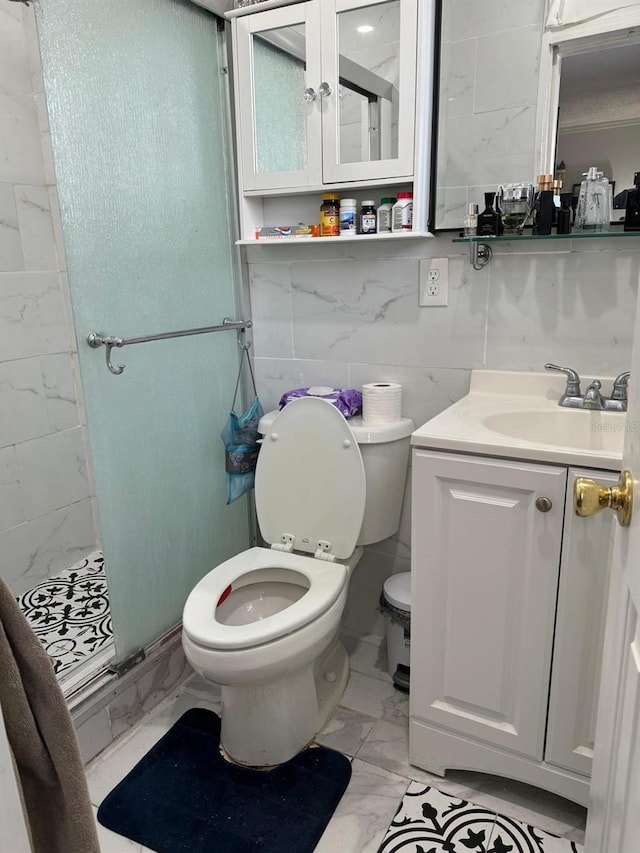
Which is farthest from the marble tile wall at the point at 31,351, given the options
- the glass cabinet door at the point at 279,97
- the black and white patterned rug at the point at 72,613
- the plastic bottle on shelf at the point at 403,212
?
the plastic bottle on shelf at the point at 403,212

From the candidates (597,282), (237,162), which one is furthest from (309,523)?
(237,162)

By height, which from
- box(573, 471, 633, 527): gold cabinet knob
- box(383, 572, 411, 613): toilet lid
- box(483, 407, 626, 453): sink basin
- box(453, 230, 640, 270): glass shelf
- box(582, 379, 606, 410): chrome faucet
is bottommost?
box(383, 572, 411, 613): toilet lid

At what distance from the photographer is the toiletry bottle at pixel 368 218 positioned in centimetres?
170

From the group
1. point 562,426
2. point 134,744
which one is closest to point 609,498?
point 562,426

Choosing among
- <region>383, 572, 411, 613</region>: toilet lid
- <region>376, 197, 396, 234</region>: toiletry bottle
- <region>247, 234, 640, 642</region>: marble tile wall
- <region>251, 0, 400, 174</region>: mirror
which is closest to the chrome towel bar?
<region>247, 234, 640, 642</region>: marble tile wall

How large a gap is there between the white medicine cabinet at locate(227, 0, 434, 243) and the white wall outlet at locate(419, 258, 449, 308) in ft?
0.40

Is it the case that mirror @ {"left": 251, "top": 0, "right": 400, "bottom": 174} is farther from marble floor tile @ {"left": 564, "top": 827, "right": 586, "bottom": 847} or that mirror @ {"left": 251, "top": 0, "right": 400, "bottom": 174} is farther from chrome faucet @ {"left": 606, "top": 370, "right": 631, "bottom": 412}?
marble floor tile @ {"left": 564, "top": 827, "right": 586, "bottom": 847}

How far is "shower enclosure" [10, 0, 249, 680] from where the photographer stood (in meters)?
1.45

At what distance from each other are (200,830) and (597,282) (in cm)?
166

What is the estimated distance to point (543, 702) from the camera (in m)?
1.36

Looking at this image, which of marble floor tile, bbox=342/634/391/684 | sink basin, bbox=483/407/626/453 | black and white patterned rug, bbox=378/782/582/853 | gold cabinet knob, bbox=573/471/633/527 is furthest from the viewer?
marble floor tile, bbox=342/634/391/684

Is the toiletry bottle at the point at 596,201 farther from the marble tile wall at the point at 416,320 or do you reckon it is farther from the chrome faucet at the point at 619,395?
the chrome faucet at the point at 619,395

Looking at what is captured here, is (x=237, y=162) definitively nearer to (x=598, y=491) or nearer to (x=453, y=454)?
(x=453, y=454)

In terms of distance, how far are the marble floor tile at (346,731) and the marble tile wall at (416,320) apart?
0.35 metres
